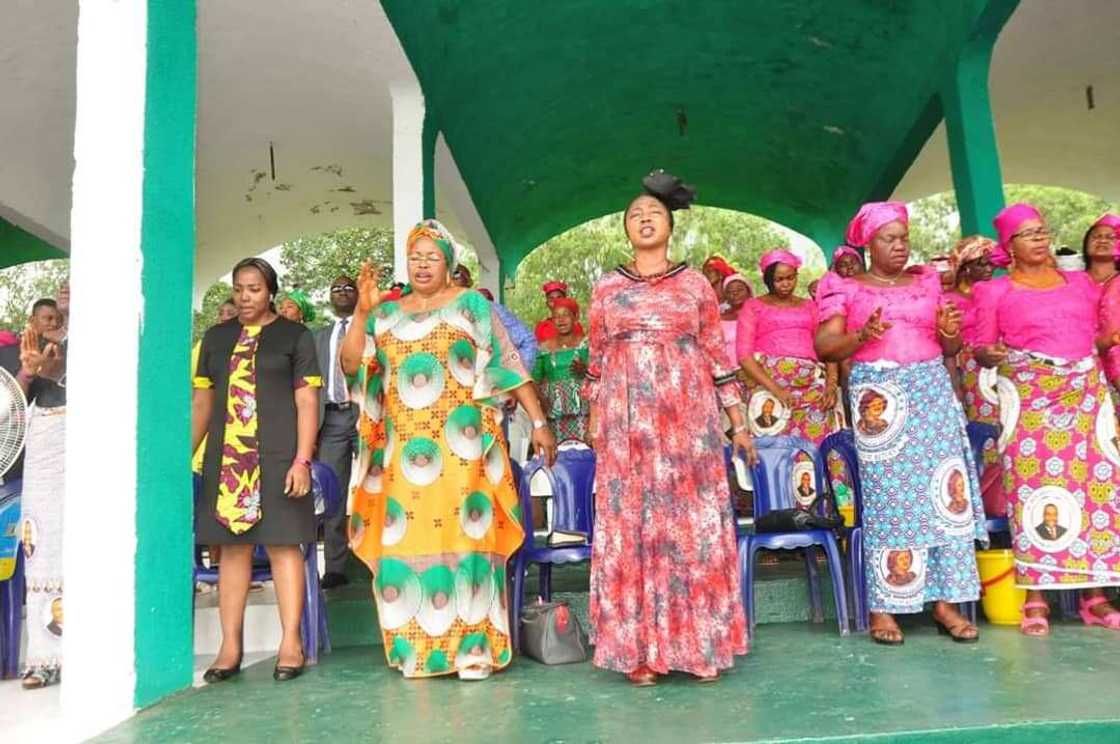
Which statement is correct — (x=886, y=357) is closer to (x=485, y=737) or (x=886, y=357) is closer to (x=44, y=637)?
(x=485, y=737)

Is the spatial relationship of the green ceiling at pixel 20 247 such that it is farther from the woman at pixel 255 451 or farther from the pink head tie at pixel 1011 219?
the pink head tie at pixel 1011 219

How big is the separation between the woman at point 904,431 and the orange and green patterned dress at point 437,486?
144cm

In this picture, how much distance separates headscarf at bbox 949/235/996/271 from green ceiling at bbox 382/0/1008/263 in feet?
6.14

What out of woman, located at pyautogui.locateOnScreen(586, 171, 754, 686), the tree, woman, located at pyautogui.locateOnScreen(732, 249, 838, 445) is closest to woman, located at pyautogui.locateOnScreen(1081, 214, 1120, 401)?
woman, located at pyautogui.locateOnScreen(732, 249, 838, 445)

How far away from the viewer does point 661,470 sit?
3318 millimetres

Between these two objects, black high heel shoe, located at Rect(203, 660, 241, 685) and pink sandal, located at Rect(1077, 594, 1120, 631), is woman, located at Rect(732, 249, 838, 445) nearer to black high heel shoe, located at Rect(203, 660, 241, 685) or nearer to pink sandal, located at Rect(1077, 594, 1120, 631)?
pink sandal, located at Rect(1077, 594, 1120, 631)

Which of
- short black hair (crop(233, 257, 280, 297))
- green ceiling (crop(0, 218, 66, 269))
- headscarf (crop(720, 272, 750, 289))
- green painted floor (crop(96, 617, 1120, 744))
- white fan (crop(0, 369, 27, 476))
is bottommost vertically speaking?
green painted floor (crop(96, 617, 1120, 744))

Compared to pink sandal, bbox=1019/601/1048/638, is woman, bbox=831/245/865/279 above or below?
above

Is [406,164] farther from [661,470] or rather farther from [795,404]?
[661,470]

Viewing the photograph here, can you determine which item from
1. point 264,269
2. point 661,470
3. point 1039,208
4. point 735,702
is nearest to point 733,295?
point 661,470

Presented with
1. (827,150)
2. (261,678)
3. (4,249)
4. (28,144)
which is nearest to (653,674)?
(261,678)

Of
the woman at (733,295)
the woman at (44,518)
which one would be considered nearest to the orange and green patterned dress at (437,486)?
the woman at (44,518)

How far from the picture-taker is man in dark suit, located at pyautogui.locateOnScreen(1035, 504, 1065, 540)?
3891mm

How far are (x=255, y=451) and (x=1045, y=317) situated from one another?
3263mm
